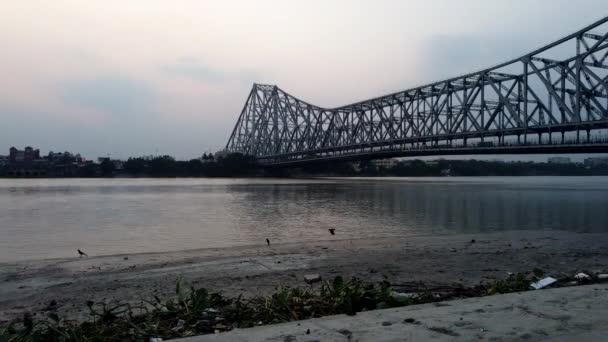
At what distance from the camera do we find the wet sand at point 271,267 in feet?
24.3

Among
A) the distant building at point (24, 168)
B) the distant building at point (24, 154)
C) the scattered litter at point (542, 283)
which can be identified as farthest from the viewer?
the distant building at point (24, 154)

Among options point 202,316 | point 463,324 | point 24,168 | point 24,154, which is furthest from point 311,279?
point 24,154

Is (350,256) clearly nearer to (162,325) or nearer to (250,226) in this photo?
(162,325)

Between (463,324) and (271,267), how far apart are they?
5892 mm

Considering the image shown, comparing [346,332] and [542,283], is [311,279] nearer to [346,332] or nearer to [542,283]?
[542,283]

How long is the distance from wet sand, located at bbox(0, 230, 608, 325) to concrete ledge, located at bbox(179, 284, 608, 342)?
95.3 inches

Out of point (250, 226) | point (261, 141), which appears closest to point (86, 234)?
point (250, 226)

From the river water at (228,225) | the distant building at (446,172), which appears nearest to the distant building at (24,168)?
the distant building at (446,172)

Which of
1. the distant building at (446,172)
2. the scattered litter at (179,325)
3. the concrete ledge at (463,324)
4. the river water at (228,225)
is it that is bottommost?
the river water at (228,225)

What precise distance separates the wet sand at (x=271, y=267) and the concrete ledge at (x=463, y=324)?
242 cm

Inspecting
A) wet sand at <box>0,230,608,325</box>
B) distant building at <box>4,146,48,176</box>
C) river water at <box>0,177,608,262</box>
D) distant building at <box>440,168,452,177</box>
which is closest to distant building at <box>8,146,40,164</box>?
distant building at <box>4,146,48,176</box>

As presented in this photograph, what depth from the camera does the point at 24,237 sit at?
15.6m

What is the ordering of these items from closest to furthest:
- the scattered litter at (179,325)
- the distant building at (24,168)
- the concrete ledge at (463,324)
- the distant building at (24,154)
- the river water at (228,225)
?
A: the concrete ledge at (463,324), the scattered litter at (179,325), the river water at (228,225), the distant building at (24,168), the distant building at (24,154)

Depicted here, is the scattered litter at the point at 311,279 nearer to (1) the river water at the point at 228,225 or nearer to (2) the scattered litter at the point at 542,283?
(2) the scattered litter at the point at 542,283
